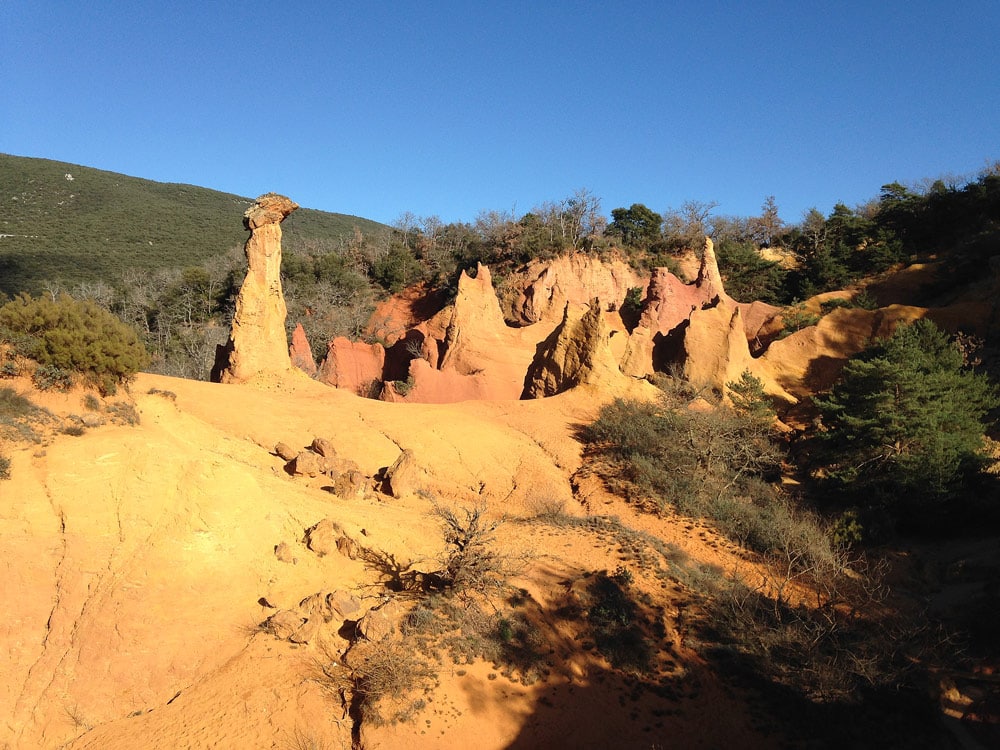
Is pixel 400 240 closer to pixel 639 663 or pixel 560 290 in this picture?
pixel 560 290

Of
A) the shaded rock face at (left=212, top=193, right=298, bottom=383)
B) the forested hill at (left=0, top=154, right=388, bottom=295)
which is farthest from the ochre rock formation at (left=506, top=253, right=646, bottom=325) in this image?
the forested hill at (left=0, top=154, right=388, bottom=295)

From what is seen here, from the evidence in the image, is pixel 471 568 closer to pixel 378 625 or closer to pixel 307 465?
pixel 378 625

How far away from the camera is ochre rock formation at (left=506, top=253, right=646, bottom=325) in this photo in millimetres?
32875

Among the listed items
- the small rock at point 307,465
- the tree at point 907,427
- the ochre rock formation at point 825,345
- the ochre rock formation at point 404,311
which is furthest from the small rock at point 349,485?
the ochre rock formation at point 404,311

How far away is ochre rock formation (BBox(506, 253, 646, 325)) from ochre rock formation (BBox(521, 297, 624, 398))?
1333 centimetres

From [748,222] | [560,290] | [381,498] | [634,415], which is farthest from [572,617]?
[748,222]

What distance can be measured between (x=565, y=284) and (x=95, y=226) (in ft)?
141

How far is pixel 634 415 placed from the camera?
49.6 ft

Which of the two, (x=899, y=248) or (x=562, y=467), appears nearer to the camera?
(x=562, y=467)

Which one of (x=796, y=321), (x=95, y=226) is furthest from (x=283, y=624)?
(x=95, y=226)

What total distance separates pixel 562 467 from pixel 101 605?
31.5 feet

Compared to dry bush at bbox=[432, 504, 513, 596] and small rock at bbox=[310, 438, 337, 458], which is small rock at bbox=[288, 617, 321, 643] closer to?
dry bush at bbox=[432, 504, 513, 596]

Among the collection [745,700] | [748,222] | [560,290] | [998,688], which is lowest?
[745,700]

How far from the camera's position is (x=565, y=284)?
110 ft
